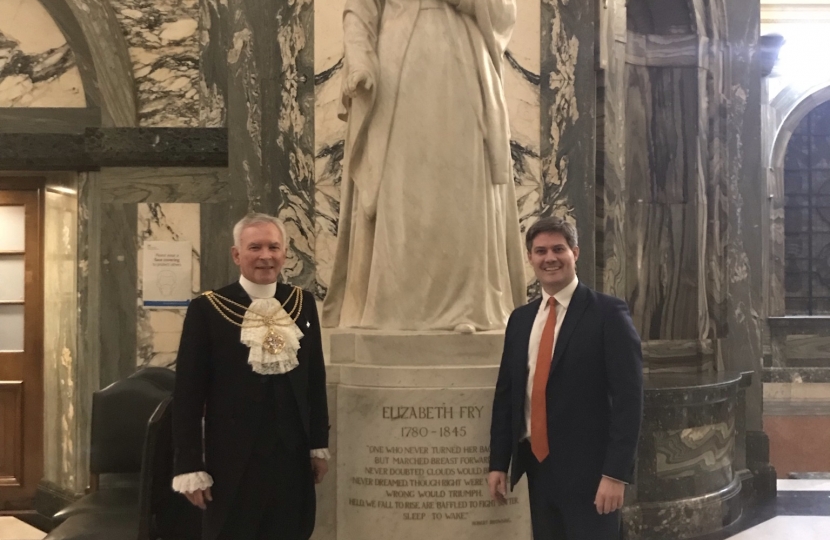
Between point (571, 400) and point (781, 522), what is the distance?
397 centimetres

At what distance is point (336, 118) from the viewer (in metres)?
4.98

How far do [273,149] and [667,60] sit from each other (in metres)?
3.45

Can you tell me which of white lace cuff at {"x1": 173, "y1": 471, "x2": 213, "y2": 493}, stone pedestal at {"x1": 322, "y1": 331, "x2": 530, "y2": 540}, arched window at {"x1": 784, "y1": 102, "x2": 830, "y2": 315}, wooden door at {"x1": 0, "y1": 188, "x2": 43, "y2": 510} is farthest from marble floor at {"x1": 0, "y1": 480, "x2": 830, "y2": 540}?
arched window at {"x1": 784, "y1": 102, "x2": 830, "y2": 315}

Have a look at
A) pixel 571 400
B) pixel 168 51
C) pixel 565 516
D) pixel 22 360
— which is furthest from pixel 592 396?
pixel 22 360

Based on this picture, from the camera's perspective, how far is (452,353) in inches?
122

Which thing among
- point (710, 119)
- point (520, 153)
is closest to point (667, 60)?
point (710, 119)

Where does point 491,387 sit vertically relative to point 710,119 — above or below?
below

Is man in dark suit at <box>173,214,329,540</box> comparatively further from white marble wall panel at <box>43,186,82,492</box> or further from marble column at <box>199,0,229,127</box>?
white marble wall panel at <box>43,186,82,492</box>

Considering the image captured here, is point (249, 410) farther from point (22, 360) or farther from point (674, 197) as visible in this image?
point (674, 197)

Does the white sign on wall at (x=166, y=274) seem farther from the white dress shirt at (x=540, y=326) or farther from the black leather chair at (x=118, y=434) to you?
the white dress shirt at (x=540, y=326)

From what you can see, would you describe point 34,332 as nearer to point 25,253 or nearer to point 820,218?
point 25,253

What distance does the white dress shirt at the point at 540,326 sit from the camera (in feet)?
8.30

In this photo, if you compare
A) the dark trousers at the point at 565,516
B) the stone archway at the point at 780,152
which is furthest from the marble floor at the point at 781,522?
the stone archway at the point at 780,152

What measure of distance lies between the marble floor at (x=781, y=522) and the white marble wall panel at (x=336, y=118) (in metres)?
2.55
